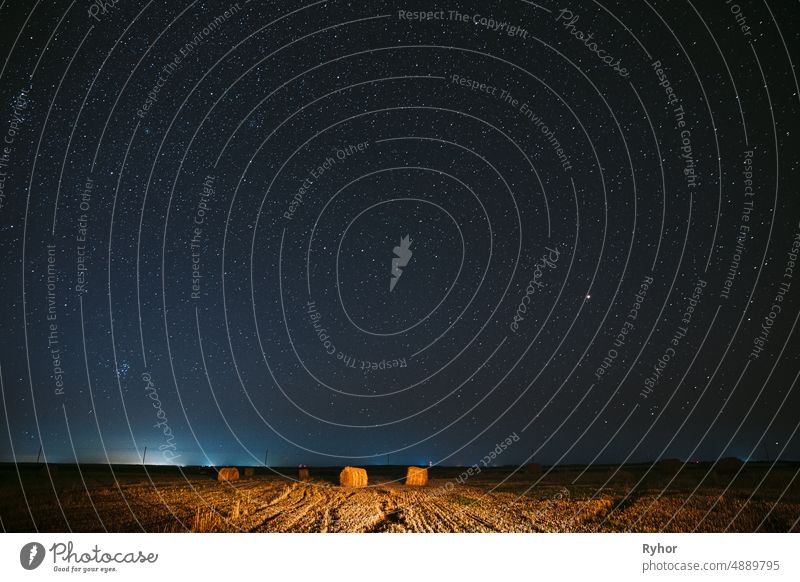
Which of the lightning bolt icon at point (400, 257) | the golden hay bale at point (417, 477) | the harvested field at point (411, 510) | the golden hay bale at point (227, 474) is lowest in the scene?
the golden hay bale at point (417, 477)

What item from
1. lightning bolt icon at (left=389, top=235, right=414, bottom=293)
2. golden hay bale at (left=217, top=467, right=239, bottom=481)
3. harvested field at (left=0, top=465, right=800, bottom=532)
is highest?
lightning bolt icon at (left=389, top=235, right=414, bottom=293)

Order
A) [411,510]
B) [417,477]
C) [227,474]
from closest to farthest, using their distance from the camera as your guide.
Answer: [411,510], [417,477], [227,474]

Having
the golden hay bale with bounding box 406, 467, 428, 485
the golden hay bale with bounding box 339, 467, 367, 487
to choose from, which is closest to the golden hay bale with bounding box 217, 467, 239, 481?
the golden hay bale with bounding box 339, 467, 367, 487

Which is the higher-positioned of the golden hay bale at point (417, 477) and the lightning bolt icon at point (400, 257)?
the lightning bolt icon at point (400, 257)

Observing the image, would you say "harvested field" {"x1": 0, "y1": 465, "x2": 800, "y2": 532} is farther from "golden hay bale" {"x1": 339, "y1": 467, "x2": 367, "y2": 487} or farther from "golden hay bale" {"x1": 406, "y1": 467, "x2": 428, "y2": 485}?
"golden hay bale" {"x1": 406, "y1": 467, "x2": 428, "y2": 485}

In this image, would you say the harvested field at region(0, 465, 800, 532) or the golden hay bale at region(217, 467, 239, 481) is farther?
the golden hay bale at region(217, 467, 239, 481)

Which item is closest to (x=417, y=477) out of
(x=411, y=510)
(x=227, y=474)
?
(x=227, y=474)

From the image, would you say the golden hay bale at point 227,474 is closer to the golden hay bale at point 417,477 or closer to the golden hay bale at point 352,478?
the golden hay bale at point 352,478

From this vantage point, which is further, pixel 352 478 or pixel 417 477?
pixel 417 477

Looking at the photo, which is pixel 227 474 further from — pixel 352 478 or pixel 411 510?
pixel 411 510

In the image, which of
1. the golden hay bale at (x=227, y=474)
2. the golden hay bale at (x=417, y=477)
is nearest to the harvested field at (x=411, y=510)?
the golden hay bale at (x=417, y=477)
